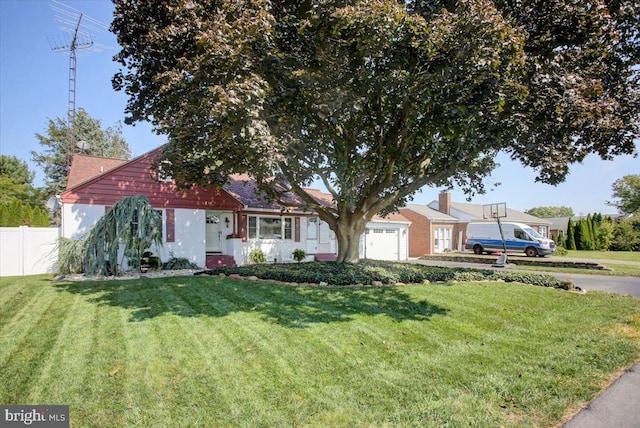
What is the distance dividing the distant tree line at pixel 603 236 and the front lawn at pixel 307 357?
3171cm

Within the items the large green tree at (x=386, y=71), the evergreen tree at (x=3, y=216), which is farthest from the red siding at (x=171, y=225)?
the evergreen tree at (x=3, y=216)

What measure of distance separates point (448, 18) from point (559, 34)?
2.66 metres

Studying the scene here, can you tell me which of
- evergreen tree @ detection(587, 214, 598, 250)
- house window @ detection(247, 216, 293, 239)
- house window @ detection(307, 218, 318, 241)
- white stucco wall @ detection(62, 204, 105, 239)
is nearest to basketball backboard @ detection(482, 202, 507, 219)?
house window @ detection(307, 218, 318, 241)

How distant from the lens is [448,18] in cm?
648

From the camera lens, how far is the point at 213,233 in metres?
16.3

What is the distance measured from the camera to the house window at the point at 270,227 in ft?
54.0

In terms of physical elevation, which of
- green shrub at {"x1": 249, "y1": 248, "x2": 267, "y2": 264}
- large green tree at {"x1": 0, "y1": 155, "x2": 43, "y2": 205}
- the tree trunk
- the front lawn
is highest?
large green tree at {"x1": 0, "y1": 155, "x2": 43, "y2": 205}

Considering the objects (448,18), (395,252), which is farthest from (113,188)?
(395,252)

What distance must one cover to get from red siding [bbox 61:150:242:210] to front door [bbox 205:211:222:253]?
1.22 m

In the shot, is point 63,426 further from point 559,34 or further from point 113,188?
point 113,188

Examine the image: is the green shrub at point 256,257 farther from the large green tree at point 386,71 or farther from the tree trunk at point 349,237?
the large green tree at point 386,71

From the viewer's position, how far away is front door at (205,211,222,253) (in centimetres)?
1614

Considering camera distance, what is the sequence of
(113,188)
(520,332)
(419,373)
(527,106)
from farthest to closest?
(113,188) → (527,106) → (520,332) → (419,373)

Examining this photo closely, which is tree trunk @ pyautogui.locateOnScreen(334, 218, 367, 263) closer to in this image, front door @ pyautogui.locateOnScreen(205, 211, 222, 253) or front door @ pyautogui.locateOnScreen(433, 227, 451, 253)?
front door @ pyautogui.locateOnScreen(205, 211, 222, 253)
